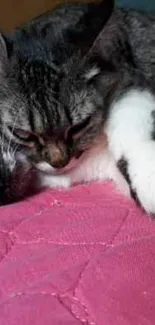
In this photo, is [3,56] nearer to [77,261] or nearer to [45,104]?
[45,104]

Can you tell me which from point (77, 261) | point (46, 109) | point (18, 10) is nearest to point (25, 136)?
point (46, 109)

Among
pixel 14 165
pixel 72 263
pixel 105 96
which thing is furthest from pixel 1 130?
pixel 72 263

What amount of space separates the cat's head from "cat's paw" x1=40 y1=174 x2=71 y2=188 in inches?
2.4

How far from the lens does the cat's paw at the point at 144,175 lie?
3.33ft

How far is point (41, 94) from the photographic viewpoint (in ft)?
3.59

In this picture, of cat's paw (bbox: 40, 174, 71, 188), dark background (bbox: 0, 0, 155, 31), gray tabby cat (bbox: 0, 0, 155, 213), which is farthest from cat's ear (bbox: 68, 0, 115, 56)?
dark background (bbox: 0, 0, 155, 31)

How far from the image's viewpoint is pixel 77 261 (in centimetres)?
86

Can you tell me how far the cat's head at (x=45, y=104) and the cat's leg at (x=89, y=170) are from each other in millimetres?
65

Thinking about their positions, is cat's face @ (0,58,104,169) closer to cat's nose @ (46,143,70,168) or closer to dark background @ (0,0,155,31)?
cat's nose @ (46,143,70,168)

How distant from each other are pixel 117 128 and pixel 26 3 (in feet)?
2.50

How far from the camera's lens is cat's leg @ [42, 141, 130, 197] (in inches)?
46.7

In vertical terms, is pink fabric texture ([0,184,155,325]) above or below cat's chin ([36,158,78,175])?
above

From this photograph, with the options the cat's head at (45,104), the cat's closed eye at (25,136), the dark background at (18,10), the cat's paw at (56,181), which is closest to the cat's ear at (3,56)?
the cat's head at (45,104)

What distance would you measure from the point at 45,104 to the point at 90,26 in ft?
0.51
